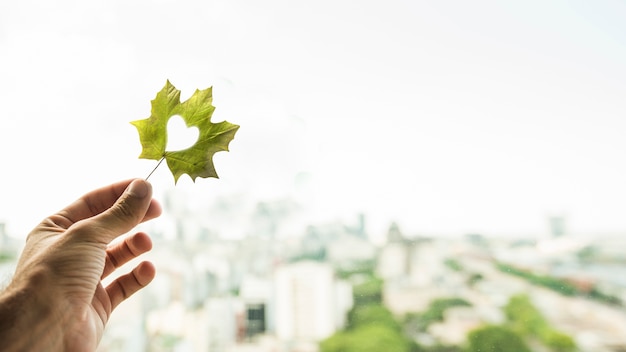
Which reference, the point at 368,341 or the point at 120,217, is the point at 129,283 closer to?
the point at 120,217

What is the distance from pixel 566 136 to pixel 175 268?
102 cm

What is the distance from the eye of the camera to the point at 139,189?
61cm

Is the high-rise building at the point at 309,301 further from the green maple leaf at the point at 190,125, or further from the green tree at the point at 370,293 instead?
the green maple leaf at the point at 190,125

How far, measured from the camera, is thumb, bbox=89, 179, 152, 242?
594 millimetres

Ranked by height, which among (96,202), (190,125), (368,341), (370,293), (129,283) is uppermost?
(190,125)

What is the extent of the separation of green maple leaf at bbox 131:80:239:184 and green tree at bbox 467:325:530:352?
31.9 inches

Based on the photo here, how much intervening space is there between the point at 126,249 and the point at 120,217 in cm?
21

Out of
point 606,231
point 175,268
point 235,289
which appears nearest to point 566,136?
point 606,231

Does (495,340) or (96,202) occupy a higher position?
(96,202)

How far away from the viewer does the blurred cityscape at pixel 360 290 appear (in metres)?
1.14

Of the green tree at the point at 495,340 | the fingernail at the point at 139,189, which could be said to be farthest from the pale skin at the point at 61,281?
the green tree at the point at 495,340

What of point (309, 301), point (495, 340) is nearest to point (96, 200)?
point (309, 301)

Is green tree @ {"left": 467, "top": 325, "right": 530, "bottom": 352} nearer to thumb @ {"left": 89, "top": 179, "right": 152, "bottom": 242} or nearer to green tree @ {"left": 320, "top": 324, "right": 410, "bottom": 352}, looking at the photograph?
green tree @ {"left": 320, "top": 324, "right": 410, "bottom": 352}

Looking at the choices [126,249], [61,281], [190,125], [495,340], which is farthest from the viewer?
[495,340]
